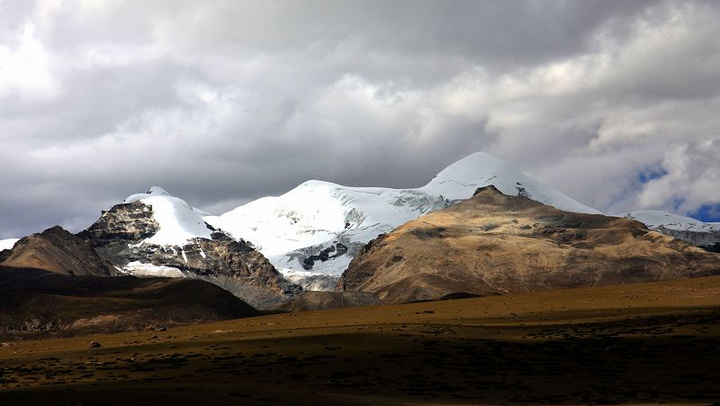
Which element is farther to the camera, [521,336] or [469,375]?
[521,336]

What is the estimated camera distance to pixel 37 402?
48906mm

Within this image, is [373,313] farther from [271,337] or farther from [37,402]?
[37,402]

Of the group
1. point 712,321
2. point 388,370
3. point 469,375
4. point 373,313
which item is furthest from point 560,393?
point 373,313

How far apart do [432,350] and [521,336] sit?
1366 centimetres

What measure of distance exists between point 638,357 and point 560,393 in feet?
52.6

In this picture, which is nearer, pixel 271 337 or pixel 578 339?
pixel 578 339

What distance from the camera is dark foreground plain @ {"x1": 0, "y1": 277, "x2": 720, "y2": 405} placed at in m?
55.1

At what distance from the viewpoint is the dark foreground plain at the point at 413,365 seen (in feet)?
181

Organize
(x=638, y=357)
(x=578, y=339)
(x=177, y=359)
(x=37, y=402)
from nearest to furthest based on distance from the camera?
(x=37, y=402), (x=638, y=357), (x=177, y=359), (x=578, y=339)

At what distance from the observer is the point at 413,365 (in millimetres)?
69688

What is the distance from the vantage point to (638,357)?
70438 mm

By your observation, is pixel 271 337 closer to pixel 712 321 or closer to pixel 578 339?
pixel 578 339

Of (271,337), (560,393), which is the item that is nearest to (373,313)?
(271,337)

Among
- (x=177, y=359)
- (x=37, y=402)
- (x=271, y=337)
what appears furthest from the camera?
(x=271, y=337)
